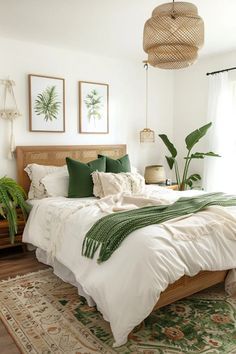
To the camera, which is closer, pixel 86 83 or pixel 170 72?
pixel 86 83

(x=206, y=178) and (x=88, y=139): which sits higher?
(x=88, y=139)

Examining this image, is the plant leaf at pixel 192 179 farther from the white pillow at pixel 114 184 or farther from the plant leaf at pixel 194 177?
the white pillow at pixel 114 184

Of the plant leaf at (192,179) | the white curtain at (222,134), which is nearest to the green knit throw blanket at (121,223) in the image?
the white curtain at (222,134)

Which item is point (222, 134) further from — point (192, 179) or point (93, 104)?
point (93, 104)

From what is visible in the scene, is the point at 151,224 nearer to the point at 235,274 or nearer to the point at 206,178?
the point at 235,274

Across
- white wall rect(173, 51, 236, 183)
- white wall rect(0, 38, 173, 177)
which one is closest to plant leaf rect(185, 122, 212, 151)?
white wall rect(173, 51, 236, 183)

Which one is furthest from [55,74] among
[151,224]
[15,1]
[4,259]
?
[151,224]

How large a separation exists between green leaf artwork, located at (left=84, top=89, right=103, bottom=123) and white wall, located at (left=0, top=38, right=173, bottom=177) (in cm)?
18

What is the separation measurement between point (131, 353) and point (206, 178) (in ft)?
10.6

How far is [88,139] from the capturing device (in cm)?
445

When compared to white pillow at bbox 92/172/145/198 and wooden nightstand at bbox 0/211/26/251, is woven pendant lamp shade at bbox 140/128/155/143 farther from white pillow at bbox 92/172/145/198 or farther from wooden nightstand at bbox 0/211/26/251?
wooden nightstand at bbox 0/211/26/251

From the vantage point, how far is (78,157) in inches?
167

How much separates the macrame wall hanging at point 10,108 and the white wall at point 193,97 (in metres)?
2.70

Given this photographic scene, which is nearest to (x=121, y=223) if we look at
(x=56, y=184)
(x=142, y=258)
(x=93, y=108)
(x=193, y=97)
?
(x=142, y=258)
